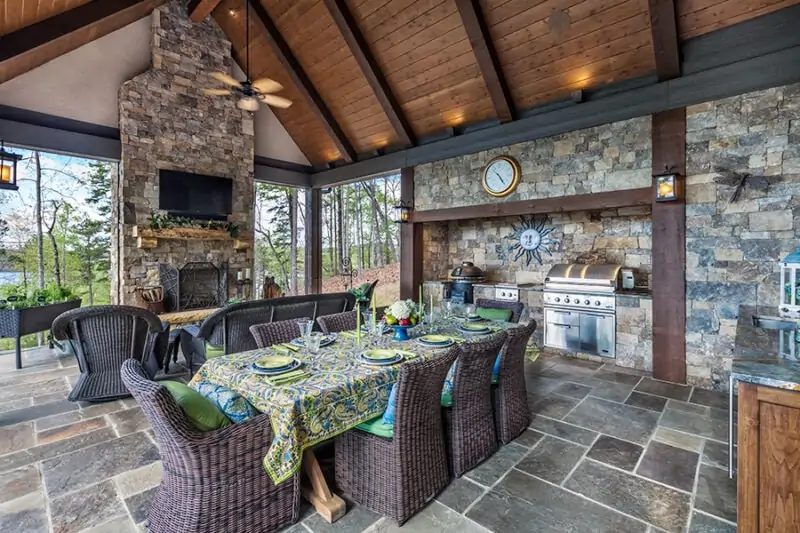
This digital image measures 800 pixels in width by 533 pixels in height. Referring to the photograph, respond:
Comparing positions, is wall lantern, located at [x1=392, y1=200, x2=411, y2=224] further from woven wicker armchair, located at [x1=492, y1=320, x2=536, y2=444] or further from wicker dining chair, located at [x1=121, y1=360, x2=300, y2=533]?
wicker dining chair, located at [x1=121, y1=360, x2=300, y2=533]

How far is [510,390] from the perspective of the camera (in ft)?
9.62

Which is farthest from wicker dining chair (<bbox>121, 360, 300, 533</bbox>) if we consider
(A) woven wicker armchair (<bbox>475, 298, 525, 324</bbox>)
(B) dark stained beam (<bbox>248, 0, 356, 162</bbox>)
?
(B) dark stained beam (<bbox>248, 0, 356, 162</bbox>)

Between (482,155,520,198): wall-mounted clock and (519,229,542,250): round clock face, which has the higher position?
(482,155,520,198): wall-mounted clock

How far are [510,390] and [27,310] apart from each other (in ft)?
17.7

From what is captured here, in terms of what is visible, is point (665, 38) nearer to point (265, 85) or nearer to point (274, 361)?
point (265, 85)

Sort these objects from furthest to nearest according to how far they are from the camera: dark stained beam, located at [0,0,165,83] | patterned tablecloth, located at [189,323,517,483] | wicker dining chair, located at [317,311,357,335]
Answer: dark stained beam, located at [0,0,165,83] → wicker dining chair, located at [317,311,357,335] → patterned tablecloth, located at [189,323,517,483]

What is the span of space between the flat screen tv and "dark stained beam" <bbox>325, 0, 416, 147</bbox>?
324cm

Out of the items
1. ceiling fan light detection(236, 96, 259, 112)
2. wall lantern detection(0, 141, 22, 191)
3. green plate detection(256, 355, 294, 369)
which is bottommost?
green plate detection(256, 355, 294, 369)

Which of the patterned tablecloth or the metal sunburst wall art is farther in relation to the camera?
the metal sunburst wall art

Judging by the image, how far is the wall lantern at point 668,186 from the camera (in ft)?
13.5

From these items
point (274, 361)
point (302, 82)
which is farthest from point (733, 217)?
point (302, 82)

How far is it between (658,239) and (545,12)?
287 centimetres

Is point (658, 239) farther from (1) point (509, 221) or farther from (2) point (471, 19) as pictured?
(2) point (471, 19)

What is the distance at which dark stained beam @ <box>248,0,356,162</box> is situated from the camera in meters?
6.39
